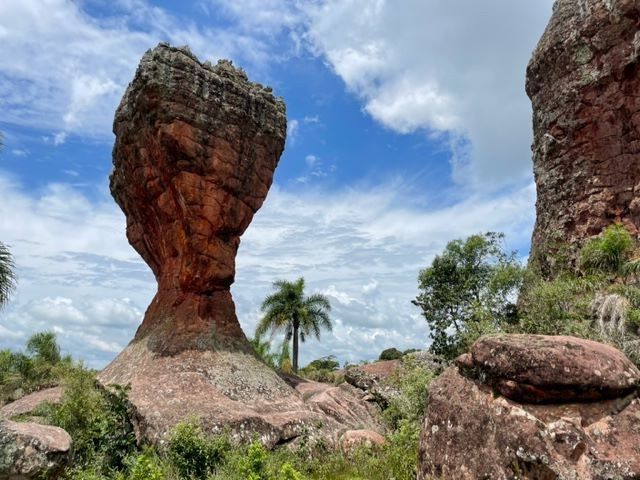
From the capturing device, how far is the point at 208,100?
938 inches

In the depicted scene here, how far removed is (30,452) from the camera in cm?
1063

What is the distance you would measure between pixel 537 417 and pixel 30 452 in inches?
382

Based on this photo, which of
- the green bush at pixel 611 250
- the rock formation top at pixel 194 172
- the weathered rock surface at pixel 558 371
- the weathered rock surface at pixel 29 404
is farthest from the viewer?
the rock formation top at pixel 194 172

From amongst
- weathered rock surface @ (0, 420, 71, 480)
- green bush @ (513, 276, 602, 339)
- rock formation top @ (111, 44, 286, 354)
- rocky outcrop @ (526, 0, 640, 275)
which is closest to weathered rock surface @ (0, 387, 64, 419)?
rock formation top @ (111, 44, 286, 354)

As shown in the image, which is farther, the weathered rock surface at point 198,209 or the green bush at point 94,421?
the weathered rock surface at point 198,209

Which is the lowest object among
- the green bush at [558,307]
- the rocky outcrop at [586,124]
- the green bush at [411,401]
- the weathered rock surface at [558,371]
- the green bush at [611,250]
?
the green bush at [411,401]

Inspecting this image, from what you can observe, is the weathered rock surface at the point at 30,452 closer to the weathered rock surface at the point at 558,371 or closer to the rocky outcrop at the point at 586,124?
the weathered rock surface at the point at 558,371

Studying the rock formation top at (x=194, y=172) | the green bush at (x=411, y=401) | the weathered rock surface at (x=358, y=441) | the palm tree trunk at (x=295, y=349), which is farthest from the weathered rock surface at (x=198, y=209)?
the palm tree trunk at (x=295, y=349)

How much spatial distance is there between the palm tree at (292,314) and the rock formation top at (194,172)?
1855 centimetres

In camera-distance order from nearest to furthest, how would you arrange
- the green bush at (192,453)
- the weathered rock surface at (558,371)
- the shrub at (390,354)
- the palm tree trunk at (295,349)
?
the weathered rock surface at (558,371), the green bush at (192,453), the palm tree trunk at (295,349), the shrub at (390,354)

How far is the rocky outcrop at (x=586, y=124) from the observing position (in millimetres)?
22281

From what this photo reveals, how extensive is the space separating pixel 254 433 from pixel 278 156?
15.5 m

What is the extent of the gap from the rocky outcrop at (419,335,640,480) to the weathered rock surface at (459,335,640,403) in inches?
0.6

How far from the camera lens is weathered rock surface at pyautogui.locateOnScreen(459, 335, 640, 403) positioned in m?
7.77
